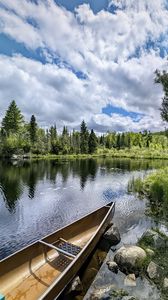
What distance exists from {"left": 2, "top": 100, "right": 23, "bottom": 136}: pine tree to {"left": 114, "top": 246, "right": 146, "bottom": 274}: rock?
2420 inches

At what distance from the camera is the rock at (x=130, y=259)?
8463 mm

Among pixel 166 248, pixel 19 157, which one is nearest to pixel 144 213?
pixel 166 248

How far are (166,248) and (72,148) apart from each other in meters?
69.2

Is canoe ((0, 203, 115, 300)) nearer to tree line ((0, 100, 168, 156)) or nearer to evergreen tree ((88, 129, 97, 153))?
tree line ((0, 100, 168, 156))

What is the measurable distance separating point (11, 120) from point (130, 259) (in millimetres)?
62782

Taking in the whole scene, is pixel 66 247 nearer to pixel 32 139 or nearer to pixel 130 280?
pixel 130 280

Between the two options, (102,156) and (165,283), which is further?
(102,156)

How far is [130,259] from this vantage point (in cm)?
861

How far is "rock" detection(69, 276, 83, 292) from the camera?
296 inches

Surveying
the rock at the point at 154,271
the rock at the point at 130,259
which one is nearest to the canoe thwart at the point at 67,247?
the rock at the point at 130,259

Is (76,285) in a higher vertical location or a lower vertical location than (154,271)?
lower

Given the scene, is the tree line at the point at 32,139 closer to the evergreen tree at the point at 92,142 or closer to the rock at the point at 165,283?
the evergreen tree at the point at 92,142

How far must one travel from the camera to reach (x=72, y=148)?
7850 centimetres

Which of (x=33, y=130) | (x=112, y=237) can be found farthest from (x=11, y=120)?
(x=112, y=237)
